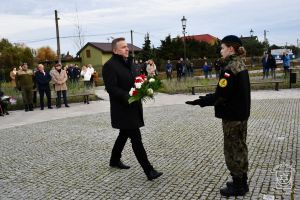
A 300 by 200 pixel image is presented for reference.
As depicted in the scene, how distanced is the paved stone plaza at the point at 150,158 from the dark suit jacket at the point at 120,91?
86cm

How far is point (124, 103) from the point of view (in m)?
5.75

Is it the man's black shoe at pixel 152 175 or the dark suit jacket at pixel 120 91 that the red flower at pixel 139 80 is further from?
the man's black shoe at pixel 152 175

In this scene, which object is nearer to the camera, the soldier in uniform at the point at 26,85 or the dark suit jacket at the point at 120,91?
the dark suit jacket at the point at 120,91

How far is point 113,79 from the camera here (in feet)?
18.8

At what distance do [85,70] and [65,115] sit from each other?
30.7 feet

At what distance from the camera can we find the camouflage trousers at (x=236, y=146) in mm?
4832

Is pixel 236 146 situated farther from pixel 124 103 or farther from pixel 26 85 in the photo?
pixel 26 85

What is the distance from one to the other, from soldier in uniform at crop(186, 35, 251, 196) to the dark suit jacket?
1.12 meters

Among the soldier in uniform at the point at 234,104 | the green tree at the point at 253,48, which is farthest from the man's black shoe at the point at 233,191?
the green tree at the point at 253,48

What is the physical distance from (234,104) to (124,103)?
167cm

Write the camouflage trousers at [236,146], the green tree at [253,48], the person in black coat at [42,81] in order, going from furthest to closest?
the green tree at [253,48]
the person in black coat at [42,81]
the camouflage trousers at [236,146]

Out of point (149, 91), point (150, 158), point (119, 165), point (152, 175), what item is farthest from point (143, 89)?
point (150, 158)

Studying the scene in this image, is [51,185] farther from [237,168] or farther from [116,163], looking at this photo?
[237,168]

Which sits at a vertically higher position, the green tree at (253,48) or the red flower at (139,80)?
the green tree at (253,48)
